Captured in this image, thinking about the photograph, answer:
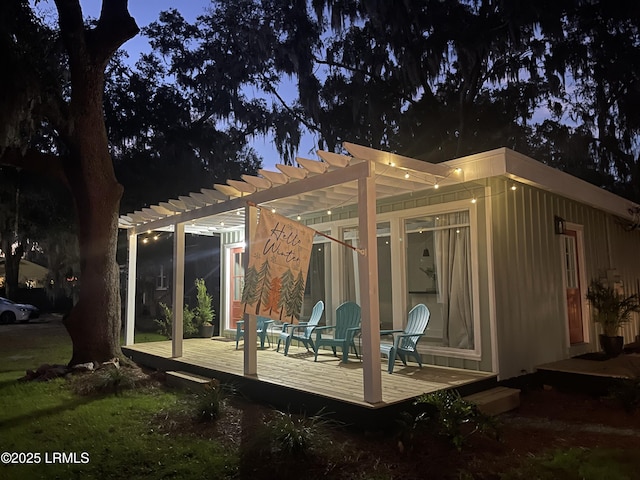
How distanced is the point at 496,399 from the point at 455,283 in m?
1.48

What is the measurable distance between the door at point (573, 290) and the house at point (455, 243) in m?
0.02

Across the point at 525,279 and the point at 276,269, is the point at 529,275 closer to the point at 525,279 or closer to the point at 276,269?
the point at 525,279

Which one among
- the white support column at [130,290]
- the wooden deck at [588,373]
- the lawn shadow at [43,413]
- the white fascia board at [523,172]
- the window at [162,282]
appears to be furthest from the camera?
the window at [162,282]

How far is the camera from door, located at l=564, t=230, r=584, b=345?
647cm

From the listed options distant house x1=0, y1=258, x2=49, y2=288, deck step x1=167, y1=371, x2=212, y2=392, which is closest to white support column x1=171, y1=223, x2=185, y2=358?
Answer: deck step x1=167, y1=371, x2=212, y2=392

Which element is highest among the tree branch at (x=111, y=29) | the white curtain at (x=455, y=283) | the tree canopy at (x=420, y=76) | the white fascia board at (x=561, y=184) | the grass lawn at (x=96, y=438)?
the tree canopy at (x=420, y=76)

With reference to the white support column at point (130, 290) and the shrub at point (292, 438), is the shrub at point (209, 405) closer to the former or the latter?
the shrub at point (292, 438)

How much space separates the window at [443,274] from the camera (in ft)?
18.1

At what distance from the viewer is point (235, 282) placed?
9391 mm

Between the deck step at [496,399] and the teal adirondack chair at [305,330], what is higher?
the teal adirondack chair at [305,330]

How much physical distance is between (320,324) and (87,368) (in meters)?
3.40

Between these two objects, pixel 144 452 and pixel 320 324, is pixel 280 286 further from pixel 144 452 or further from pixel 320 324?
pixel 320 324

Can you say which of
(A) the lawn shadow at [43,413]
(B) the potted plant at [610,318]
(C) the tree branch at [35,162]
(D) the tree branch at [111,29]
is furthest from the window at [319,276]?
(D) the tree branch at [111,29]

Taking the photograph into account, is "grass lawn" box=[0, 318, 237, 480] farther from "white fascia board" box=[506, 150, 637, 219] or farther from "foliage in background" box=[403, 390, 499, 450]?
"white fascia board" box=[506, 150, 637, 219]
